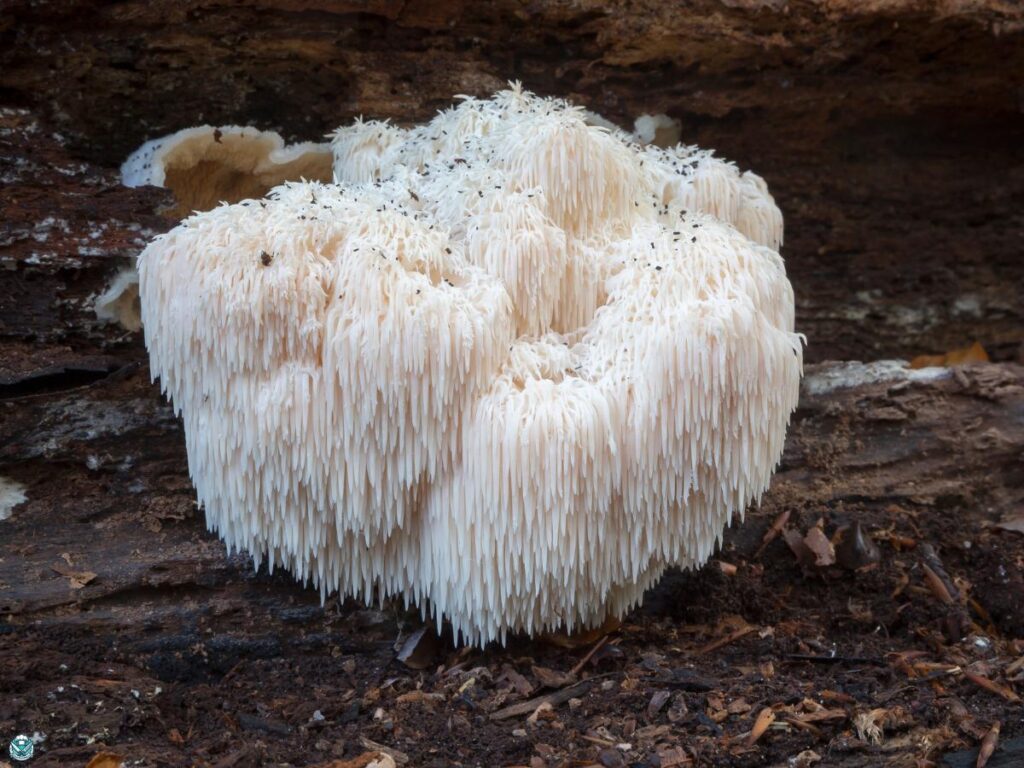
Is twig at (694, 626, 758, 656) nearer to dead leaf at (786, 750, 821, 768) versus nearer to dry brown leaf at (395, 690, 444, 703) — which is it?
dead leaf at (786, 750, 821, 768)

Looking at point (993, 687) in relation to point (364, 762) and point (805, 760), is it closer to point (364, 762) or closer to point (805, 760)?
point (805, 760)

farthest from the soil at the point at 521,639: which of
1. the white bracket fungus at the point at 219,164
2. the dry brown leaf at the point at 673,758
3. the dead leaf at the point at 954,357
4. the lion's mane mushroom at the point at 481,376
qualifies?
the dead leaf at the point at 954,357

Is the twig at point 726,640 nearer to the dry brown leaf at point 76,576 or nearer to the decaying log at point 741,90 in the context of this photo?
the decaying log at point 741,90

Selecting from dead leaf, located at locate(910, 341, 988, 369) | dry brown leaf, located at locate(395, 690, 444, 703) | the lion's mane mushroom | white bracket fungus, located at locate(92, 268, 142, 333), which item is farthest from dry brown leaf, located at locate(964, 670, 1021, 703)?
white bracket fungus, located at locate(92, 268, 142, 333)

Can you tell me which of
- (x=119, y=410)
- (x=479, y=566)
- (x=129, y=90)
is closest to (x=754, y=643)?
(x=479, y=566)

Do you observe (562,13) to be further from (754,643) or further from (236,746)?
(236,746)

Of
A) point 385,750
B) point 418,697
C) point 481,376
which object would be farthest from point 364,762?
point 481,376
